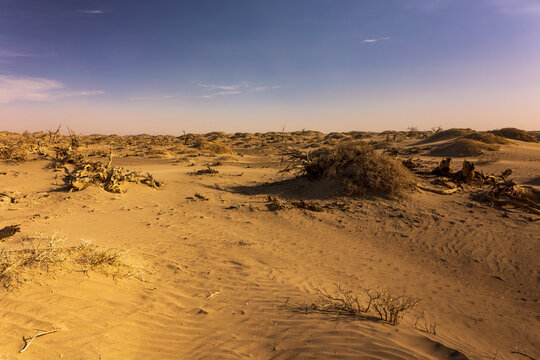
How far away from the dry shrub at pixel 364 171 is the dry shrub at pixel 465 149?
40.1 ft

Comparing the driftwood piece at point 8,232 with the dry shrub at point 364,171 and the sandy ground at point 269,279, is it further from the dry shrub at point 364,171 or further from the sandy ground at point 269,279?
the dry shrub at point 364,171

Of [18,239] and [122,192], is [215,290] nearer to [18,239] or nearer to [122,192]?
[18,239]

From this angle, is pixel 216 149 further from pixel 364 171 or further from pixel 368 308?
pixel 368 308

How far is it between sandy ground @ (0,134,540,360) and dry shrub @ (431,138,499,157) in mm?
12033

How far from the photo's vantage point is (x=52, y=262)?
131 inches

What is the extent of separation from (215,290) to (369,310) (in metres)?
2.03

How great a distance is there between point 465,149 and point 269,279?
19.0 m

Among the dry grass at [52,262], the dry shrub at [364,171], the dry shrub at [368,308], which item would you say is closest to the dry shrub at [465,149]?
the dry shrub at [364,171]

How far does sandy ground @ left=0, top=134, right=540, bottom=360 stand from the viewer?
2.57 m

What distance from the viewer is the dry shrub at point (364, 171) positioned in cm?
786

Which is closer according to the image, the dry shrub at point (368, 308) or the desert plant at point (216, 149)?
the dry shrub at point (368, 308)

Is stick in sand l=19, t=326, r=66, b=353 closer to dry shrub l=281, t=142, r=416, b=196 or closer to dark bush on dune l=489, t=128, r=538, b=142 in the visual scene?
dry shrub l=281, t=142, r=416, b=196

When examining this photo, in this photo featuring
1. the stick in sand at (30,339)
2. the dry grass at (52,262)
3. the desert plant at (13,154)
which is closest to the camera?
the stick in sand at (30,339)

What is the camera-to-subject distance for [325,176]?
9039 mm
